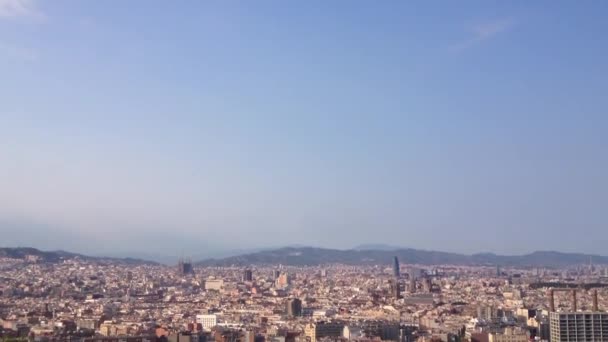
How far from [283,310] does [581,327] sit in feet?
72.2

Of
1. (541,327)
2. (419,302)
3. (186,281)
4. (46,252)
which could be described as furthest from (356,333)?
(46,252)

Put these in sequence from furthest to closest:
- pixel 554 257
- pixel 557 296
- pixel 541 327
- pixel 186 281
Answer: pixel 554 257
pixel 186 281
pixel 557 296
pixel 541 327

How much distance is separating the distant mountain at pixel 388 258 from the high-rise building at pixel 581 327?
101 meters

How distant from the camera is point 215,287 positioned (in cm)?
7094

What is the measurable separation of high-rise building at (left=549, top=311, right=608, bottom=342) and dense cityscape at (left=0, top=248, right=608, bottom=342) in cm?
3

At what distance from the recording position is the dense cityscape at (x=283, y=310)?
3309 centimetres

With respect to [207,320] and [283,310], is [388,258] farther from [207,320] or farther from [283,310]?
[207,320]

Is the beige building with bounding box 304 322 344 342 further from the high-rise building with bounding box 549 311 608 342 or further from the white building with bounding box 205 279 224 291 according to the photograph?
the white building with bounding box 205 279 224 291

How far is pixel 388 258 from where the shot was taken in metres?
145

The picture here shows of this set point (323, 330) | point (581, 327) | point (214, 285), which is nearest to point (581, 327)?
point (581, 327)

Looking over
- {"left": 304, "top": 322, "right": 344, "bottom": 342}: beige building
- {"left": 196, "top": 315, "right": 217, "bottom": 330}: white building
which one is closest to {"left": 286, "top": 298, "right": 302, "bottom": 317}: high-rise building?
{"left": 196, "top": 315, "right": 217, "bottom": 330}: white building

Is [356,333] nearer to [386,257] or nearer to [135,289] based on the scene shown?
[135,289]

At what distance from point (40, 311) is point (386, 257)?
348ft

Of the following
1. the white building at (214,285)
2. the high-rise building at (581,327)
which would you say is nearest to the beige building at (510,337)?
the high-rise building at (581,327)
